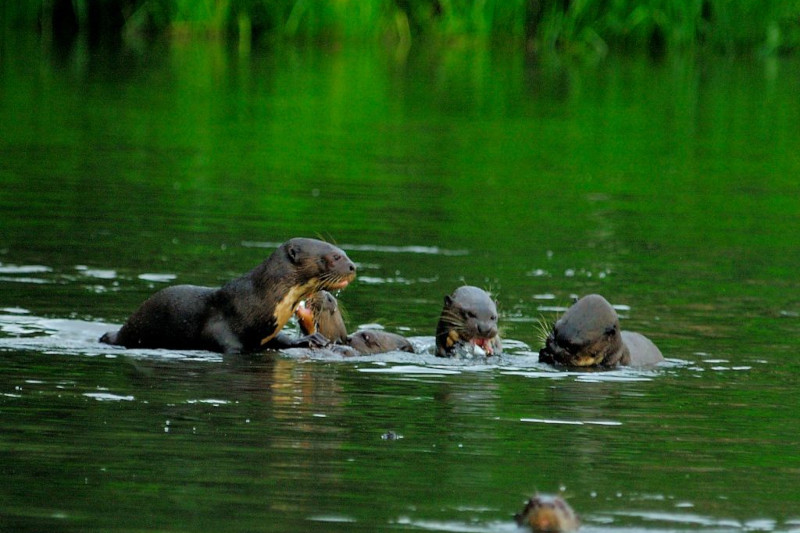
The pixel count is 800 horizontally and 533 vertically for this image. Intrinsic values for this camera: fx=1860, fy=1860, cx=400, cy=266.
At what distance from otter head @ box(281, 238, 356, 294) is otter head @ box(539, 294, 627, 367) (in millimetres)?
1310

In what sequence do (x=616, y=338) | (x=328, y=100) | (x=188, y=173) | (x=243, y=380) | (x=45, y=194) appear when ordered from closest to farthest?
(x=243, y=380) → (x=616, y=338) → (x=45, y=194) → (x=188, y=173) → (x=328, y=100)

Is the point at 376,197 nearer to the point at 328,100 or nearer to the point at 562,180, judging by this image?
the point at 562,180

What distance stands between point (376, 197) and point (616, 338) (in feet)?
27.7

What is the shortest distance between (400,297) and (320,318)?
1708 mm

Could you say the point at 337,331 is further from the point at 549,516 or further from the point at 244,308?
the point at 549,516

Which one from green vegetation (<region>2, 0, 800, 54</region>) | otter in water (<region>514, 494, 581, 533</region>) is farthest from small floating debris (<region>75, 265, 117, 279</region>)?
green vegetation (<region>2, 0, 800, 54</region>)

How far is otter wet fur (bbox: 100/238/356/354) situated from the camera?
11281mm

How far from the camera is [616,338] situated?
36.1ft

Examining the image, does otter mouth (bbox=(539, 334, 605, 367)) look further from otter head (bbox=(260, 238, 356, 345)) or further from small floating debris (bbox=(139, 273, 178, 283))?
small floating debris (bbox=(139, 273, 178, 283))

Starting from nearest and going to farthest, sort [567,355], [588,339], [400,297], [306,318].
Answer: [588,339], [567,355], [306,318], [400,297]

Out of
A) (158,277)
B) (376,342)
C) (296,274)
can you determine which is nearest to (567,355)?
(376,342)

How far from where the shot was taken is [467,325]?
36.6ft

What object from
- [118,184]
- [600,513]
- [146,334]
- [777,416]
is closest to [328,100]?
[118,184]

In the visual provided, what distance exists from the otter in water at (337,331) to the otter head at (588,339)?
36.1 inches
